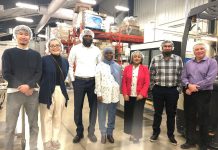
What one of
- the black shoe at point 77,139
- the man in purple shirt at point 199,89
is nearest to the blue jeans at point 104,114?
the black shoe at point 77,139

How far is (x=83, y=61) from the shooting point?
139 inches

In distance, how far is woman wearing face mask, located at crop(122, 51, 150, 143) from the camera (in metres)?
3.59

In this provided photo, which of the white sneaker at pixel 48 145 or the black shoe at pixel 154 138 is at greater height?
the white sneaker at pixel 48 145

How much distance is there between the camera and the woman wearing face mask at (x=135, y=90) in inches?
141

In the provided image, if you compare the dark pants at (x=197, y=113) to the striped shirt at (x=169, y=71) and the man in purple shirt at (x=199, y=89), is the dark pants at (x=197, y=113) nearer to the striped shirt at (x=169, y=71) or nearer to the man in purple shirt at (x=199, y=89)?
the man in purple shirt at (x=199, y=89)

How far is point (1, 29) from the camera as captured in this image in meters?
16.4

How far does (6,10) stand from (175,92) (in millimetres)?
10848

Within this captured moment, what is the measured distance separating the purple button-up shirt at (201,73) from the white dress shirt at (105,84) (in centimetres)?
115

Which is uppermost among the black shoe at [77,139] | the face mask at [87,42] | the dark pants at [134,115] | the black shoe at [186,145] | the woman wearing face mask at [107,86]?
the face mask at [87,42]

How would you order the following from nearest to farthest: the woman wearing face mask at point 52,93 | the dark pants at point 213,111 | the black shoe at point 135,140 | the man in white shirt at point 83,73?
1. the woman wearing face mask at point 52,93
2. the dark pants at point 213,111
3. the man in white shirt at point 83,73
4. the black shoe at point 135,140

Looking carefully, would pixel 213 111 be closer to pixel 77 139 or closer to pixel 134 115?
pixel 134 115

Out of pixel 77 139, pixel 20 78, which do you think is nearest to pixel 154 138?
pixel 77 139

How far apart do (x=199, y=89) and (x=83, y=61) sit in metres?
1.84

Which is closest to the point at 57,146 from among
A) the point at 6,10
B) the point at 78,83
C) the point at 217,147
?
the point at 78,83
